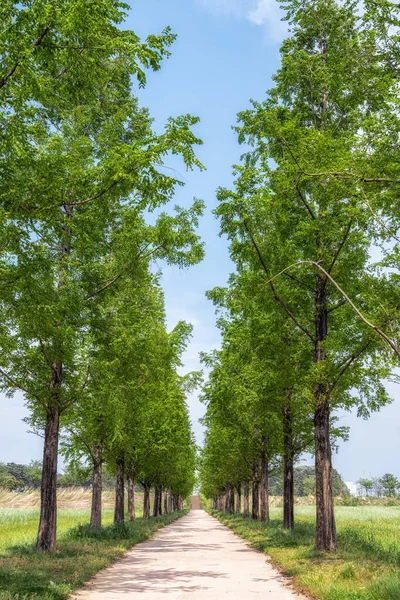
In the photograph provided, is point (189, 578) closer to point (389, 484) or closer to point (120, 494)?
point (120, 494)

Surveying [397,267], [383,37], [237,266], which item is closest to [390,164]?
[383,37]

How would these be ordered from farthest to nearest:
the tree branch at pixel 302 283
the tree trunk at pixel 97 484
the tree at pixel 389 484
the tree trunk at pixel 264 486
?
1. the tree at pixel 389 484
2. the tree trunk at pixel 264 486
3. the tree trunk at pixel 97 484
4. the tree branch at pixel 302 283

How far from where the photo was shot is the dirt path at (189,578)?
9016 millimetres

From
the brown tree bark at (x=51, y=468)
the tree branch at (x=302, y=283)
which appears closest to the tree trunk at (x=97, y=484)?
the brown tree bark at (x=51, y=468)

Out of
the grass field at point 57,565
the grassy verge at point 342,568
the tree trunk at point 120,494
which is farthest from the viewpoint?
the tree trunk at point 120,494

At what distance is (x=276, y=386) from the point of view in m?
17.6

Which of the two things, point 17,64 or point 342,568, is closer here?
point 17,64

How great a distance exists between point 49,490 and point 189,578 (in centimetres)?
469

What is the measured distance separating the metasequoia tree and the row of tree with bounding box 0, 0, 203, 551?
2148mm

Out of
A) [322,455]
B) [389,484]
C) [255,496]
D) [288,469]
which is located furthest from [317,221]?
[389,484]

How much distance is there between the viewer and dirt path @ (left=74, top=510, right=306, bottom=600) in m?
9.02

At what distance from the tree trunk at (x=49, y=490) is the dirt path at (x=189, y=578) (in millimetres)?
1834

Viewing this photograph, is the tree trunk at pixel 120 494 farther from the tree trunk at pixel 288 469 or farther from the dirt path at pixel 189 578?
the dirt path at pixel 189 578

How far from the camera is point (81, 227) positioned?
9.21m
